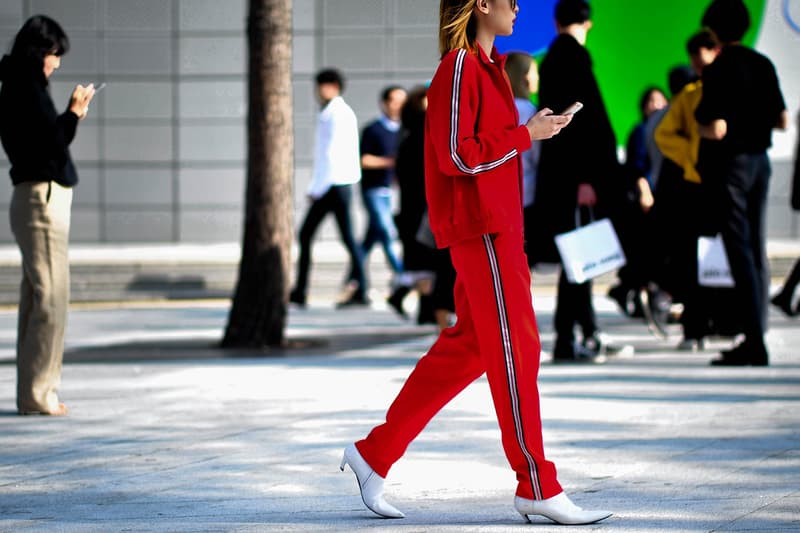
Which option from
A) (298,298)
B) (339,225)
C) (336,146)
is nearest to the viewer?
(336,146)

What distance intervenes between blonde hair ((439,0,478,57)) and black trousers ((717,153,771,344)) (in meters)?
4.30

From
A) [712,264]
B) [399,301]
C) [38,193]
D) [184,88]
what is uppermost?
[184,88]

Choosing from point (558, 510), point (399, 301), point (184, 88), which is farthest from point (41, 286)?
point (184, 88)

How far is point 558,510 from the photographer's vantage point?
4543mm

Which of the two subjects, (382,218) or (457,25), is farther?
(382,218)

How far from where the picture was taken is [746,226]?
28.3 feet

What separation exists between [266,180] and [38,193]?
293cm

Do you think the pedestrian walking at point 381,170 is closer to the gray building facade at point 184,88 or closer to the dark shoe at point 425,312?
the dark shoe at point 425,312

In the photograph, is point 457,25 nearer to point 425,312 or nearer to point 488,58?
point 488,58

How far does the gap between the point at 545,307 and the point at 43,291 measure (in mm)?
6730

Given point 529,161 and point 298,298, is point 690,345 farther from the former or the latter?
point 298,298

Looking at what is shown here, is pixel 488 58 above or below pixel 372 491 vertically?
above

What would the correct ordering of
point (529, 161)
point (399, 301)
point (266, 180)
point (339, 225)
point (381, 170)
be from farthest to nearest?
1. point (381, 170)
2. point (339, 225)
3. point (399, 301)
4. point (266, 180)
5. point (529, 161)

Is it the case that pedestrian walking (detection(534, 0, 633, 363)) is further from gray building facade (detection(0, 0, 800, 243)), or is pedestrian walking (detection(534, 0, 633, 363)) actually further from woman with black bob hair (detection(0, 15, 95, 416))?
gray building facade (detection(0, 0, 800, 243))
